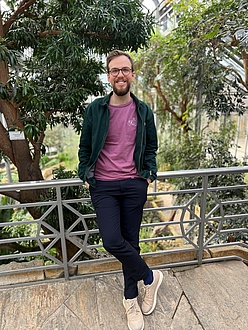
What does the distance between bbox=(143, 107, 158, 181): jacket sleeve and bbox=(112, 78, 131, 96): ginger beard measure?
18cm

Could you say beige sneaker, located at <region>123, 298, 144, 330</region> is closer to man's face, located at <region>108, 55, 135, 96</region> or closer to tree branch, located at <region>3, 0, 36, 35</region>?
man's face, located at <region>108, 55, 135, 96</region>

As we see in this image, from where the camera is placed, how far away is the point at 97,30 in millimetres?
2014

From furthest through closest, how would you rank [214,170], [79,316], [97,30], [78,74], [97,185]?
1. [78,74]
2. [97,30]
3. [214,170]
4. [79,316]
5. [97,185]

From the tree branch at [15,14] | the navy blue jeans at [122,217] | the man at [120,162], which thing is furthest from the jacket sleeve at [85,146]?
the tree branch at [15,14]

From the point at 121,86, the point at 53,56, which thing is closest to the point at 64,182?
the point at 121,86

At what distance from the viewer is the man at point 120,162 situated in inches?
53.5

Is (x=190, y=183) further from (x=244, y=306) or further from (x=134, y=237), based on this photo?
(x=134, y=237)

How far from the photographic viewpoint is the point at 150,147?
1.49m

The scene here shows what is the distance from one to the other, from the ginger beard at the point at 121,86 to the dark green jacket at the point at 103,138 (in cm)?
9

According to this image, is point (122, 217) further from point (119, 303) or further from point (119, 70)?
point (119, 70)

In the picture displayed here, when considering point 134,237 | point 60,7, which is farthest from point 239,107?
point 134,237

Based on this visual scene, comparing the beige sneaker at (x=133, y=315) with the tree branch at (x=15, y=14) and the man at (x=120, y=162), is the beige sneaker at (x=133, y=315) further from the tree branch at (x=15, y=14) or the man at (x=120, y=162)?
the tree branch at (x=15, y=14)

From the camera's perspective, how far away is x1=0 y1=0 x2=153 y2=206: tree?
189 cm

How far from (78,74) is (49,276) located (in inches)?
62.1
